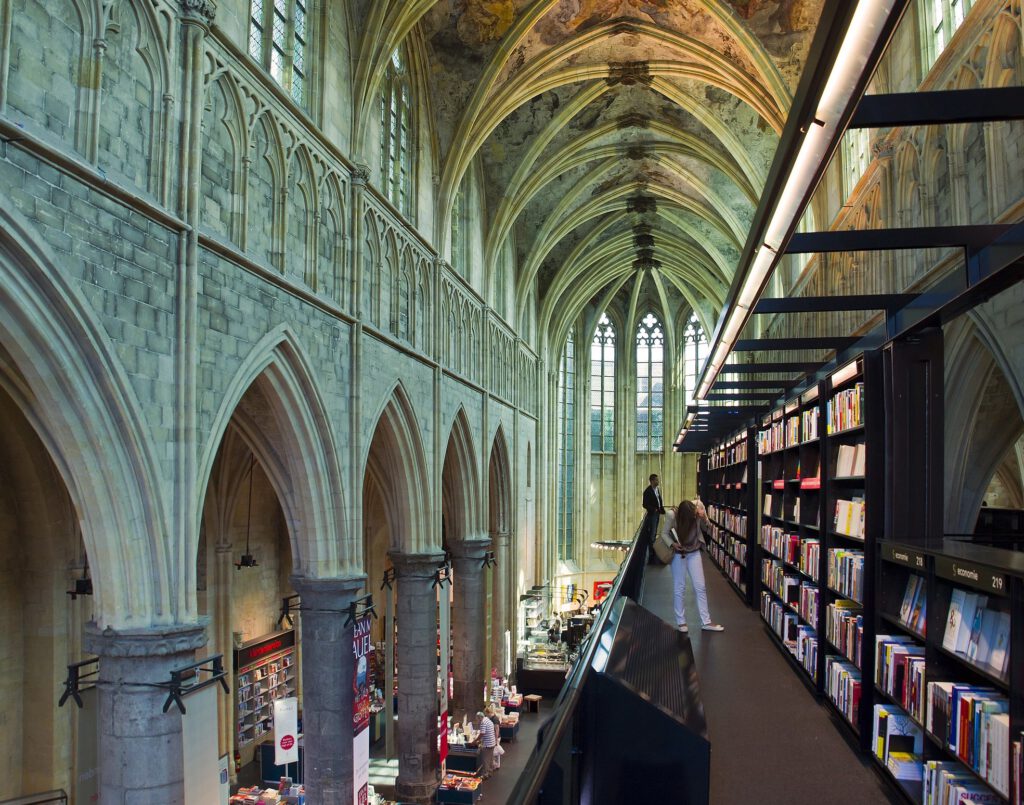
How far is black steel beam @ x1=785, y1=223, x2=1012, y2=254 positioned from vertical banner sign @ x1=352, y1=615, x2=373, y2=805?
28.1ft

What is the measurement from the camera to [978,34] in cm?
805

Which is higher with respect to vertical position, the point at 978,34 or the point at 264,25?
the point at 264,25

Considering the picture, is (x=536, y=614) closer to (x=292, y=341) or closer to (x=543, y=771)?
(x=292, y=341)

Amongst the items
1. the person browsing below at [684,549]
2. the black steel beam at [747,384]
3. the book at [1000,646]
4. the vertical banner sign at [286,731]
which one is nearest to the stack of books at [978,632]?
the book at [1000,646]

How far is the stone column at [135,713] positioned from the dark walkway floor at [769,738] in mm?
4553

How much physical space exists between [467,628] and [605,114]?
13.0m

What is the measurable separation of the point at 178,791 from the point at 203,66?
666cm

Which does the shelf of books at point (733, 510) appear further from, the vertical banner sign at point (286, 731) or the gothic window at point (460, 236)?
the gothic window at point (460, 236)

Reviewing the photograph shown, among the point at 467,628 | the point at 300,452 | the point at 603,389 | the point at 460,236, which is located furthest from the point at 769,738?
the point at 603,389

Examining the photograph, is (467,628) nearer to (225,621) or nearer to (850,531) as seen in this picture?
(225,621)

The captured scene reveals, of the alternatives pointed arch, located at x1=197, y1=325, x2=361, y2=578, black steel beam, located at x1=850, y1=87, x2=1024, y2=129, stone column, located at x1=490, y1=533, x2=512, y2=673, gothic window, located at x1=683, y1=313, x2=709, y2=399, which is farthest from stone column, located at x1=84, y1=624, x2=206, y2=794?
gothic window, located at x1=683, y1=313, x2=709, y2=399

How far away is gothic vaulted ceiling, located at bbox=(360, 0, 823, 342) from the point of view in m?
15.9

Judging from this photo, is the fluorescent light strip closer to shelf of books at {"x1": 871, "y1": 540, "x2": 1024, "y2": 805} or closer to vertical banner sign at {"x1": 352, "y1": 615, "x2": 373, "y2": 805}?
shelf of books at {"x1": 871, "y1": 540, "x2": 1024, "y2": 805}

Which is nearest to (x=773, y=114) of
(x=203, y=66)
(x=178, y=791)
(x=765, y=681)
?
(x=203, y=66)
